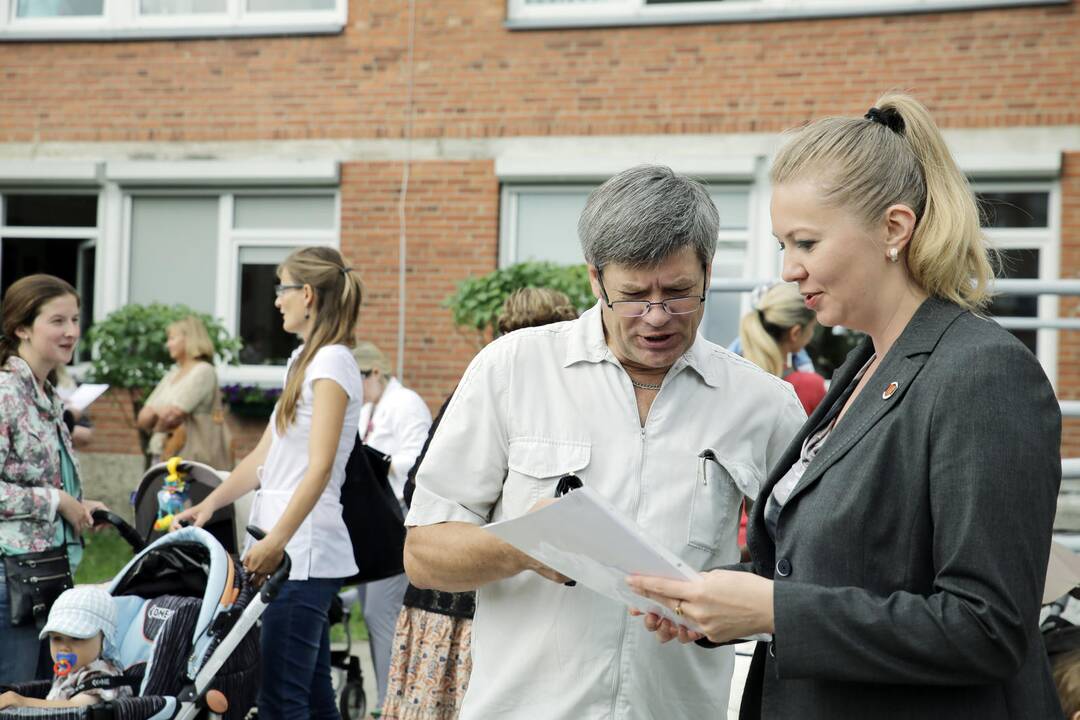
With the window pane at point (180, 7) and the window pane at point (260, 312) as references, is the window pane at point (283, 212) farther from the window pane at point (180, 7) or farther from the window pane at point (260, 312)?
the window pane at point (180, 7)

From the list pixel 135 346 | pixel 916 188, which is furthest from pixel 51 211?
pixel 916 188

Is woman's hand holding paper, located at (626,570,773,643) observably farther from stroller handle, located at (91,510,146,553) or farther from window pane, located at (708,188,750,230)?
window pane, located at (708,188,750,230)

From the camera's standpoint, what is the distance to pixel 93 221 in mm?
12820

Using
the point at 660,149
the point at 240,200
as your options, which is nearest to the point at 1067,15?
the point at 660,149

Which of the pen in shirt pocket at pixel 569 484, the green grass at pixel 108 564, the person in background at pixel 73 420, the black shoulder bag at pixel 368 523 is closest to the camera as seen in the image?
the pen in shirt pocket at pixel 569 484

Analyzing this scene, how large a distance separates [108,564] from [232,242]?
162 inches

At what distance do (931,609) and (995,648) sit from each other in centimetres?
10

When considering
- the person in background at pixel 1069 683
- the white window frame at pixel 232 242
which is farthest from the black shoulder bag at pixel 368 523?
the white window frame at pixel 232 242

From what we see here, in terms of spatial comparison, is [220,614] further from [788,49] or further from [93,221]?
[93,221]

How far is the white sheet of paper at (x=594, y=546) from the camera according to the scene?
176cm

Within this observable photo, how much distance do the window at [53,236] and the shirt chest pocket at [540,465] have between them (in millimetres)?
11543

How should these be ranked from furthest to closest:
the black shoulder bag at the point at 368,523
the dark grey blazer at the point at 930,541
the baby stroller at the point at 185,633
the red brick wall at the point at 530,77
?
the red brick wall at the point at 530,77, the black shoulder bag at the point at 368,523, the baby stroller at the point at 185,633, the dark grey blazer at the point at 930,541

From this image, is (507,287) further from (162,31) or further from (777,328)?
(162,31)

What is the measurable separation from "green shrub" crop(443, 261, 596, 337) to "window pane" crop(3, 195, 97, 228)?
5.05 metres
